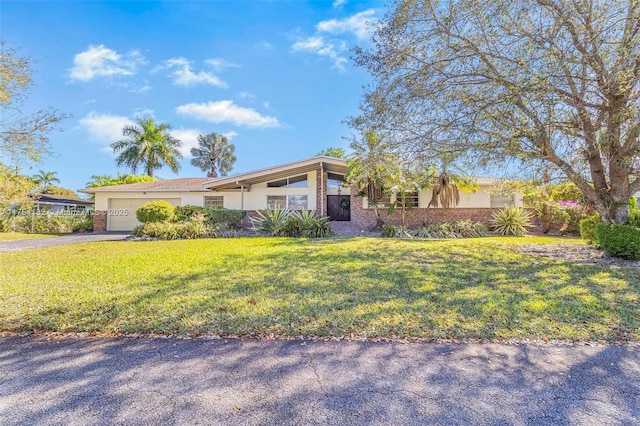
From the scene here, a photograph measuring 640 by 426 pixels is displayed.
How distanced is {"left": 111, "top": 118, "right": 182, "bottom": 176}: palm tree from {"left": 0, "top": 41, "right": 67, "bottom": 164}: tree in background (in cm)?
2477

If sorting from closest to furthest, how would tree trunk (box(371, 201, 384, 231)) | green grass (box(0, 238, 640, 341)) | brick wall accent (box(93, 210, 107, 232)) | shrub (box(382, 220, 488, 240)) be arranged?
1. green grass (box(0, 238, 640, 341))
2. shrub (box(382, 220, 488, 240))
3. tree trunk (box(371, 201, 384, 231))
4. brick wall accent (box(93, 210, 107, 232))

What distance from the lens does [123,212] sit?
20.2m

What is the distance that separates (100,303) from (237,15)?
8528 millimetres

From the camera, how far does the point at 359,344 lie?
11.1ft

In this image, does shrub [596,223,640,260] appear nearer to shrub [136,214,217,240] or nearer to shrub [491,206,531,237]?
shrub [491,206,531,237]

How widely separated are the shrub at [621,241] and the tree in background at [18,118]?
1416 centimetres

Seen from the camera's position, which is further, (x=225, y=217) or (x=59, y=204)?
(x=59, y=204)

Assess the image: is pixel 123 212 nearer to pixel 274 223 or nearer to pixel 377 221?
pixel 274 223

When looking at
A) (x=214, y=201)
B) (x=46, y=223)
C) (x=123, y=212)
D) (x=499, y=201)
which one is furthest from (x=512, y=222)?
(x=46, y=223)

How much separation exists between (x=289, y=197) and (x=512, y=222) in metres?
12.2

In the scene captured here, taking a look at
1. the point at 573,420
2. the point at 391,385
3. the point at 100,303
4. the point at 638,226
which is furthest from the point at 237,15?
the point at 638,226

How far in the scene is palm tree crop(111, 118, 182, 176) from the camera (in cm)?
2952

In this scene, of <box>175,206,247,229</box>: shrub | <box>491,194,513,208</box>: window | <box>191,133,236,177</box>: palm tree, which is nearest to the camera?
<box>175,206,247,229</box>: shrub

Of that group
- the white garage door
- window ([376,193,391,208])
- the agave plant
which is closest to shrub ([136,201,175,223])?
the agave plant
